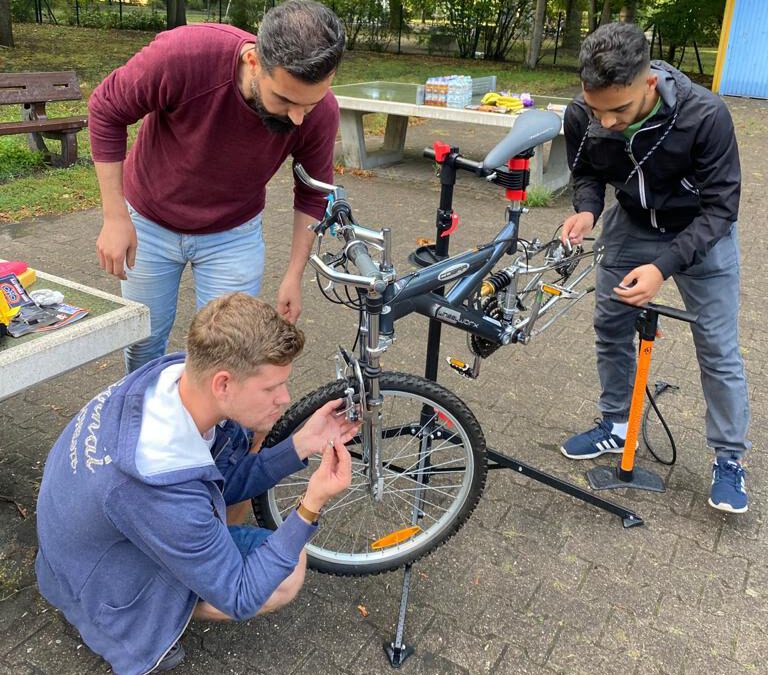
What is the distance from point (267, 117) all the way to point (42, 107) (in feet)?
20.8

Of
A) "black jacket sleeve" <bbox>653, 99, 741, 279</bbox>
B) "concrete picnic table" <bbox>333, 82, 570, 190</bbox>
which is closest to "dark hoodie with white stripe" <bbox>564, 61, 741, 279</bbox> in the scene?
"black jacket sleeve" <bbox>653, 99, 741, 279</bbox>

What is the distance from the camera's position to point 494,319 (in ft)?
8.78

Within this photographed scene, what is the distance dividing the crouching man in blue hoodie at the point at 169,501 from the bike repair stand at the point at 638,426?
1.34 meters

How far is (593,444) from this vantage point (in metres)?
3.19

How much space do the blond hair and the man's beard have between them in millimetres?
718

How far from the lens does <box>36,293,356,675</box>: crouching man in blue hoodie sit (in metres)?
1.68

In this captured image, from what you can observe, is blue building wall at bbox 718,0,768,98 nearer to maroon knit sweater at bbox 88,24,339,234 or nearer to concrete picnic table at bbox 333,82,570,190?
concrete picnic table at bbox 333,82,570,190

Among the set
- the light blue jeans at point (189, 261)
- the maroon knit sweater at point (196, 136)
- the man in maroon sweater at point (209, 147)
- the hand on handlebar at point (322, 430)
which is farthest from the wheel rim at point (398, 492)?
the maroon knit sweater at point (196, 136)

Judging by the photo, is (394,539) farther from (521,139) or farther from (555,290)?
(521,139)

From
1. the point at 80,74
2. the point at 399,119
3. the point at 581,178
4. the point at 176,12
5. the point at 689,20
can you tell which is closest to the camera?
the point at 581,178

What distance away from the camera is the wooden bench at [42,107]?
7141 millimetres

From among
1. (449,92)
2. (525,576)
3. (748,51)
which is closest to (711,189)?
(525,576)

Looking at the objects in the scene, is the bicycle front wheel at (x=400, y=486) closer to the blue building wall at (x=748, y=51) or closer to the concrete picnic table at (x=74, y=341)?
the concrete picnic table at (x=74, y=341)

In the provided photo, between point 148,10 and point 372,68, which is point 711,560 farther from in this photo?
point 148,10
